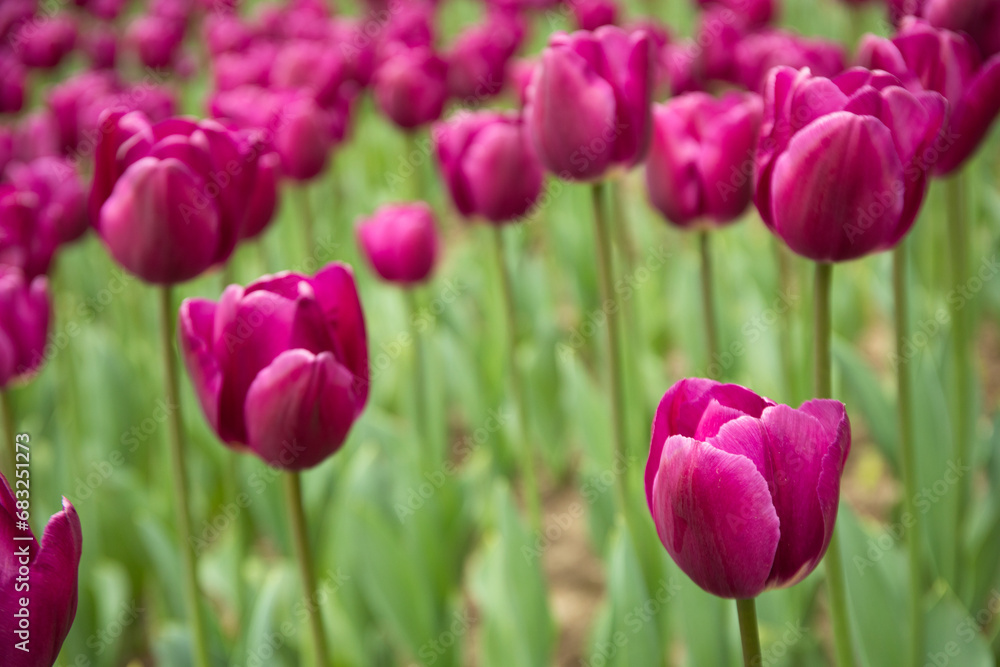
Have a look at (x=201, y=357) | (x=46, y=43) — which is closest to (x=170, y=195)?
(x=201, y=357)

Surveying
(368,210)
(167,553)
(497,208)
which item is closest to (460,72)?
(368,210)

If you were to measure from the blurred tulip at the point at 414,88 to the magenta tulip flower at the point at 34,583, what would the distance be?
175 cm

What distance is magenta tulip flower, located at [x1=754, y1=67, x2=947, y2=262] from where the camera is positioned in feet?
2.40

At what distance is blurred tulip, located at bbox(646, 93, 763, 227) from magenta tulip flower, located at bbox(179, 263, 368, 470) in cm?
55

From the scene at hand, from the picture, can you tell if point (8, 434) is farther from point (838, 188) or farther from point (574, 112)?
point (838, 188)

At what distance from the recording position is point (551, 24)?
15.5 ft

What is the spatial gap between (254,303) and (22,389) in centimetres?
166

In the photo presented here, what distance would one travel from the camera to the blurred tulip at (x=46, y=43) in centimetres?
345

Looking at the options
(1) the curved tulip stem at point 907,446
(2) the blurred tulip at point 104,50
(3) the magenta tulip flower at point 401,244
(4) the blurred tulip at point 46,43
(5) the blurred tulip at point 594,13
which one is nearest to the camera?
(1) the curved tulip stem at point 907,446

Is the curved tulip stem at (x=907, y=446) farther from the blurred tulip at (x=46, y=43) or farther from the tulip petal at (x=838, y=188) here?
the blurred tulip at (x=46, y=43)

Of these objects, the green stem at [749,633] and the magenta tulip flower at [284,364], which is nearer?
the green stem at [749,633]

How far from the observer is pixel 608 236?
3.79ft

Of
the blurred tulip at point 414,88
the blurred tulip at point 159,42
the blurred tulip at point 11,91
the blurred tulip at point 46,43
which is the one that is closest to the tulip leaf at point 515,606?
the blurred tulip at point 414,88

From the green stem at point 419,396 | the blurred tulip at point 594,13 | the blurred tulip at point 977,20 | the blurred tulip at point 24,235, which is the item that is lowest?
the green stem at point 419,396
